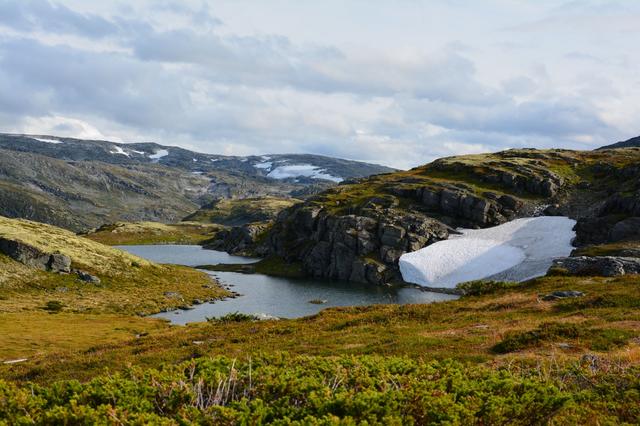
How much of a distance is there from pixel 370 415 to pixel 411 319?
Result: 34.7 metres

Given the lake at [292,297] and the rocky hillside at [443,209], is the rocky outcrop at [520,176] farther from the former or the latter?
the lake at [292,297]

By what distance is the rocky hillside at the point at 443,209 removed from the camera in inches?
5423

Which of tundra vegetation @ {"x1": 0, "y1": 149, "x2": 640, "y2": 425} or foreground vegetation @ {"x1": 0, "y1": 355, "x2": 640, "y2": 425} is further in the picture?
tundra vegetation @ {"x1": 0, "y1": 149, "x2": 640, "y2": 425}

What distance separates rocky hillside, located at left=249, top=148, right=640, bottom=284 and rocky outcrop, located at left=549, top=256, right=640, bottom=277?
56.7m

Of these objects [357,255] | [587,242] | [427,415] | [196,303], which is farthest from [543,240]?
[427,415]

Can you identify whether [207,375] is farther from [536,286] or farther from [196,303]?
[196,303]

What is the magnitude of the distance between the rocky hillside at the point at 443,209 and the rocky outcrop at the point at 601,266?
56651 mm

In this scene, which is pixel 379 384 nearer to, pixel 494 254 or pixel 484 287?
pixel 484 287

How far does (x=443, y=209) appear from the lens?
156 meters

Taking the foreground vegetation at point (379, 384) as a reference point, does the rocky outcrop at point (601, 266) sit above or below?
above

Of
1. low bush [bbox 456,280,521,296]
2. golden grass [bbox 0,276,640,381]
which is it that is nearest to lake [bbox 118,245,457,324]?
low bush [bbox 456,280,521,296]

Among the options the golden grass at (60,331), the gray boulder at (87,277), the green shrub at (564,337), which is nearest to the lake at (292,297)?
the golden grass at (60,331)

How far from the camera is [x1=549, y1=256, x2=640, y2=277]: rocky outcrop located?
60.5 meters

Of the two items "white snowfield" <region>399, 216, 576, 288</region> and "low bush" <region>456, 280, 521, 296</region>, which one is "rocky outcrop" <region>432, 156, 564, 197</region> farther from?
"low bush" <region>456, 280, 521, 296</region>
